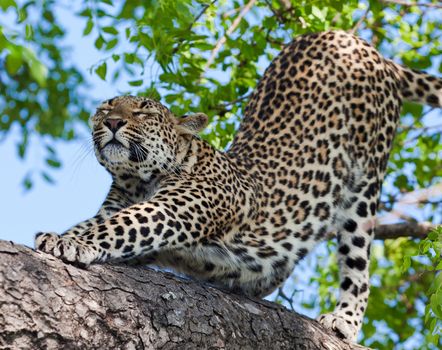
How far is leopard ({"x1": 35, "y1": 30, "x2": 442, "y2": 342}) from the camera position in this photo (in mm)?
8609

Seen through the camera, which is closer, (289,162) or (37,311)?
(37,311)

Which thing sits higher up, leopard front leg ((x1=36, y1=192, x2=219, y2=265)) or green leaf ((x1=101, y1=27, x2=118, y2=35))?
green leaf ((x1=101, y1=27, x2=118, y2=35))

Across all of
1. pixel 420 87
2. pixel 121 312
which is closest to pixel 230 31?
pixel 420 87

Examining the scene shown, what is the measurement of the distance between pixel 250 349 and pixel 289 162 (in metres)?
3.08

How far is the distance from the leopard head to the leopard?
0.04 feet

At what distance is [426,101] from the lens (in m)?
11.4

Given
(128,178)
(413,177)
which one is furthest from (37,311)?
(413,177)

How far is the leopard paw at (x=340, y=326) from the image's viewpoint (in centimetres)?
937

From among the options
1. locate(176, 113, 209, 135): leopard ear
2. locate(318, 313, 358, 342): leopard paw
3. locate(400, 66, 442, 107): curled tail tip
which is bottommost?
locate(318, 313, 358, 342): leopard paw

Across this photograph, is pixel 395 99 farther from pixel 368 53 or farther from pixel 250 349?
pixel 250 349

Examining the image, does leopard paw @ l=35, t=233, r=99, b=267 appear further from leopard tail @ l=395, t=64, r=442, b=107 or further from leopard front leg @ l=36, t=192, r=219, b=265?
leopard tail @ l=395, t=64, r=442, b=107

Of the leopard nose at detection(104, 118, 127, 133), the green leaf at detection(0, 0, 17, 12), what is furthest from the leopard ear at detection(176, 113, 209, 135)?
the green leaf at detection(0, 0, 17, 12)

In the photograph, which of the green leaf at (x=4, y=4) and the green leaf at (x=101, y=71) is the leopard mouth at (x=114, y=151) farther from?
the green leaf at (x=4, y=4)

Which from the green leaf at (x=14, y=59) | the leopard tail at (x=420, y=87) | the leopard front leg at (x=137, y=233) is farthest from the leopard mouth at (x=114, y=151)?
the leopard tail at (x=420, y=87)
